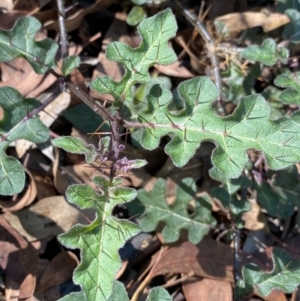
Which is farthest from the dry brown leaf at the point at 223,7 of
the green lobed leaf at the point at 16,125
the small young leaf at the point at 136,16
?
the green lobed leaf at the point at 16,125

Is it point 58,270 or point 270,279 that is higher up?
point 58,270

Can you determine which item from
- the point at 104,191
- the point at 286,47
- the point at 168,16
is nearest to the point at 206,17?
the point at 286,47

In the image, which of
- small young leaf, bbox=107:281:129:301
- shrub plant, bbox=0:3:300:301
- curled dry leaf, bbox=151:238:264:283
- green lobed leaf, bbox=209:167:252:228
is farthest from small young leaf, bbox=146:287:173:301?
green lobed leaf, bbox=209:167:252:228

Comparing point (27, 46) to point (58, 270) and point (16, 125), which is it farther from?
point (58, 270)

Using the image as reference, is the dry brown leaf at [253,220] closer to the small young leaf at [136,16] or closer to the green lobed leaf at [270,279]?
the green lobed leaf at [270,279]

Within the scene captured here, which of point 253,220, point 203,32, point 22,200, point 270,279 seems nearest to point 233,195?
point 253,220

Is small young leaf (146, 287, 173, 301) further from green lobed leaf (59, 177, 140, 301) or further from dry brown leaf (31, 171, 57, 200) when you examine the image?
dry brown leaf (31, 171, 57, 200)
